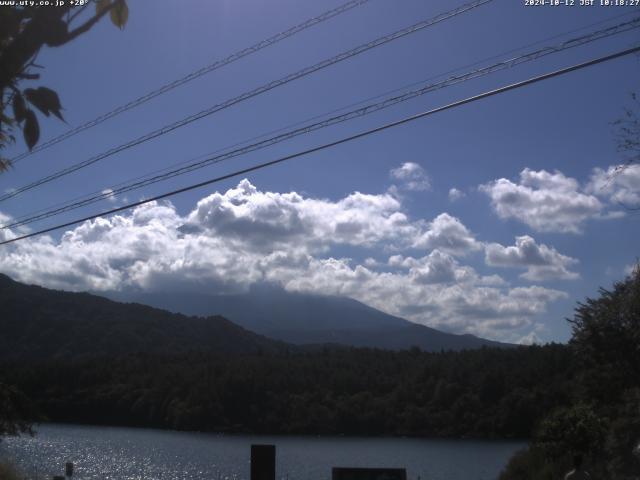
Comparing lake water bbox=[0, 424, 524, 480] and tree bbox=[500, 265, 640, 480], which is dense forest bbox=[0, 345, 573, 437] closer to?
lake water bbox=[0, 424, 524, 480]

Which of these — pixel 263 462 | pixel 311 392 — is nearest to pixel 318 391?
pixel 311 392

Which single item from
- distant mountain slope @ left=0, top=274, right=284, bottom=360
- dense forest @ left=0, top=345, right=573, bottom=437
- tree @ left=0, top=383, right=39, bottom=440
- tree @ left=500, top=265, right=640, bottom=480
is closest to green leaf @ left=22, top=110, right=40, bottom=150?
tree @ left=500, top=265, right=640, bottom=480

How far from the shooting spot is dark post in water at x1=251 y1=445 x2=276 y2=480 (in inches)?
285

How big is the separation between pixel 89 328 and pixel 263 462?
528 feet

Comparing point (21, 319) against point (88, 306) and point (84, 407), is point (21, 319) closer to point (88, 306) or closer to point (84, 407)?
point (88, 306)

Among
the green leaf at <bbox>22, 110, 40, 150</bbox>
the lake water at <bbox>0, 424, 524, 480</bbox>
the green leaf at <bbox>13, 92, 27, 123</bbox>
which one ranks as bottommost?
the lake water at <bbox>0, 424, 524, 480</bbox>

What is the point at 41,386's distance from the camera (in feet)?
322

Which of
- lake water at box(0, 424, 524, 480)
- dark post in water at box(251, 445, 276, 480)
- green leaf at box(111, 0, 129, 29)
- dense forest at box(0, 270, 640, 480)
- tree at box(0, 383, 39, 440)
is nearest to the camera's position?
green leaf at box(111, 0, 129, 29)

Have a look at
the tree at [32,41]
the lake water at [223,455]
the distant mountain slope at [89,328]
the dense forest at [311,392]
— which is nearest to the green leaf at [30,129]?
the tree at [32,41]

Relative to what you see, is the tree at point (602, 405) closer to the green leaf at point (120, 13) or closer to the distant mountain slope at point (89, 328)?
the green leaf at point (120, 13)

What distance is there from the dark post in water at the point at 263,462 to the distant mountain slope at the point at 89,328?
133167 millimetres

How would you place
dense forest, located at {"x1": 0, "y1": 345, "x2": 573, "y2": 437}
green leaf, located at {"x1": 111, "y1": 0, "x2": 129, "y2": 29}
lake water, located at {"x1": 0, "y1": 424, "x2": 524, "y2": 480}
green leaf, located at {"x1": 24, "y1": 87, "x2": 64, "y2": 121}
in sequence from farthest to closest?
1. dense forest, located at {"x1": 0, "y1": 345, "x2": 573, "y2": 437}
2. lake water, located at {"x1": 0, "y1": 424, "x2": 524, "y2": 480}
3. green leaf, located at {"x1": 111, "y1": 0, "x2": 129, "y2": 29}
4. green leaf, located at {"x1": 24, "y1": 87, "x2": 64, "y2": 121}

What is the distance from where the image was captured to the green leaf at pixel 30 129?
404 cm

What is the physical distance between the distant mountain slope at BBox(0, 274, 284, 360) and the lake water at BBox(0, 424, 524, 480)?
194ft
